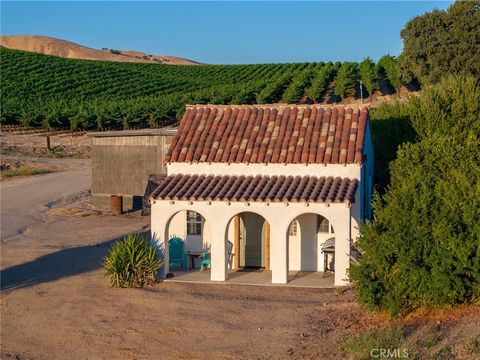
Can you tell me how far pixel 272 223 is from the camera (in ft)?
61.4

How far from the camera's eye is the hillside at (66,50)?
186m

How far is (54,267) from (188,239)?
375 centimetres

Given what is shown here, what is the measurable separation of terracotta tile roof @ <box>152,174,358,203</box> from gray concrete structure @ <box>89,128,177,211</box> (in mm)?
11045

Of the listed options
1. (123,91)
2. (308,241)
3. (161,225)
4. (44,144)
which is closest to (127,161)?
(161,225)

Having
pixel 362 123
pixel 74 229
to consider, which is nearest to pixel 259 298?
pixel 362 123

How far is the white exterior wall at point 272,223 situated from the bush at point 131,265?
0.64 meters

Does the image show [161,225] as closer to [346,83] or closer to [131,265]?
[131,265]

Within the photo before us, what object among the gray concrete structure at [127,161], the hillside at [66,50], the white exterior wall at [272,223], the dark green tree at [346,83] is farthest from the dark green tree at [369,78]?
the hillside at [66,50]

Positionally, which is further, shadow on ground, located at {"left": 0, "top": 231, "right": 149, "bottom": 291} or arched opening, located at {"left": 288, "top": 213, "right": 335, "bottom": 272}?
arched opening, located at {"left": 288, "top": 213, "right": 335, "bottom": 272}

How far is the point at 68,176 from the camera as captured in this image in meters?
42.3

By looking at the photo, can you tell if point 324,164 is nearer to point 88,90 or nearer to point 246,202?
point 246,202

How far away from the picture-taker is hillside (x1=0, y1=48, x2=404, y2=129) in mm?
61375

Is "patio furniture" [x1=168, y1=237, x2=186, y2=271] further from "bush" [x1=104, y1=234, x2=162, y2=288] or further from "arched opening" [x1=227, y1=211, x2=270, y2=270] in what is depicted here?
"bush" [x1=104, y1=234, x2=162, y2=288]

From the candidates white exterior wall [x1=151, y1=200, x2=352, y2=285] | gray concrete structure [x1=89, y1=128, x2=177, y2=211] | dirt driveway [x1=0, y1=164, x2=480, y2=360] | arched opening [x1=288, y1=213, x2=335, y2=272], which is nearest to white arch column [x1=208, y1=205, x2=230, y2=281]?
white exterior wall [x1=151, y1=200, x2=352, y2=285]
